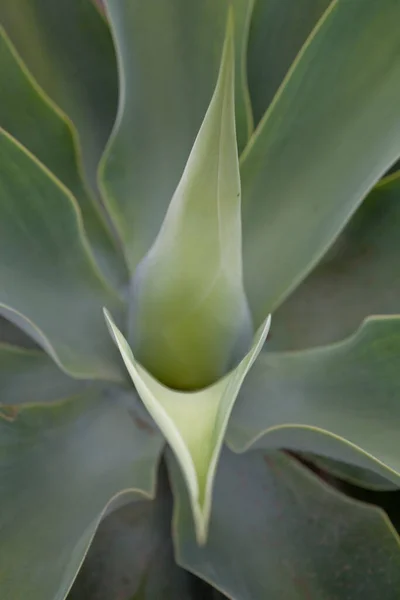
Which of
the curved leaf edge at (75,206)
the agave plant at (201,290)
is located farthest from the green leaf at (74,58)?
the curved leaf edge at (75,206)

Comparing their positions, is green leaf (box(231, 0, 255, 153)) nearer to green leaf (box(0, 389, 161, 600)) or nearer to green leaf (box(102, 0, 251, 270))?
green leaf (box(102, 0, 251, 270))

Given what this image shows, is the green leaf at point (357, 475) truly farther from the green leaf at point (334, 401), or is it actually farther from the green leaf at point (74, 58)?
the green leaf at point (74, 58)

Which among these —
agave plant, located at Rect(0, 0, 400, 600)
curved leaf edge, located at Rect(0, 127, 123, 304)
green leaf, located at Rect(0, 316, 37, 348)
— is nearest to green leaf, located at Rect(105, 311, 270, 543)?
agave plant, located at Rect(0, 0, 400, 600)

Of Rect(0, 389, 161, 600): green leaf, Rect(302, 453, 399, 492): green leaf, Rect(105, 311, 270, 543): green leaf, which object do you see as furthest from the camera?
Rect(302, 453, 399, 492): green leaf

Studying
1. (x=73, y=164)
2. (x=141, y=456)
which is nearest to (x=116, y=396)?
(x=141, y=456)

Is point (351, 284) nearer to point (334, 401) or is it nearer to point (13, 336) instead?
point (334, 401)
